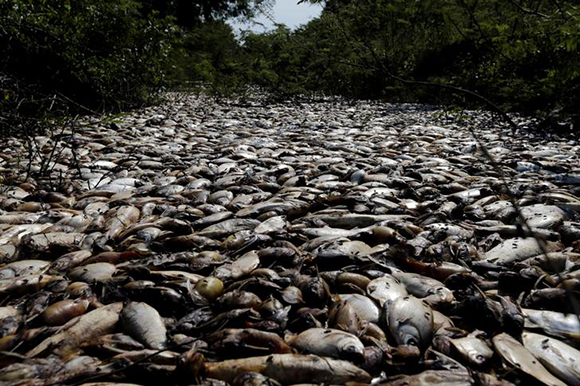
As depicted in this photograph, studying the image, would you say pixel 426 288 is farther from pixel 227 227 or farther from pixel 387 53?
pixel 387 53

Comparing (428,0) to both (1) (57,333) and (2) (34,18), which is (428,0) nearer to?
(2) (34,18)

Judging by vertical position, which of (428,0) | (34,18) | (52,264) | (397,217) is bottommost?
(52,264)

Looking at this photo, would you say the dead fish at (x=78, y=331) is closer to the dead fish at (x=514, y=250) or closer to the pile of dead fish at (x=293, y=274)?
the pile of dead fish at (x=293, y=274)

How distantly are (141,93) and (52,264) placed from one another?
6.26 metres

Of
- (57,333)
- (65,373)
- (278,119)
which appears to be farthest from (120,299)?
(278,119)

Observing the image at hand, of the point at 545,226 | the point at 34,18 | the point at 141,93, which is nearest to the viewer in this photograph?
the point at 545,226

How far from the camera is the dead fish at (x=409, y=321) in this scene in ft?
3.56

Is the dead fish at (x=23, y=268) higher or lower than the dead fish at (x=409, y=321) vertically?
lower

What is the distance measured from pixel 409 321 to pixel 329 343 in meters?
0.24

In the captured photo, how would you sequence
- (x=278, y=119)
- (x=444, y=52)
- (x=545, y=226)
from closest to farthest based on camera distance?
(x=545, y=226) < (x=278, y=119) < (x=444, y=52)

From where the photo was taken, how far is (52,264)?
5.17 ft

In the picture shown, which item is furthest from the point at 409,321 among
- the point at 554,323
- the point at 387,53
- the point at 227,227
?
the point at 387,53

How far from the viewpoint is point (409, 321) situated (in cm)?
112

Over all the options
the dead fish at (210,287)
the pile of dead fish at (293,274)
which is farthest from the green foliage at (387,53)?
the dead fish at (210,287)
